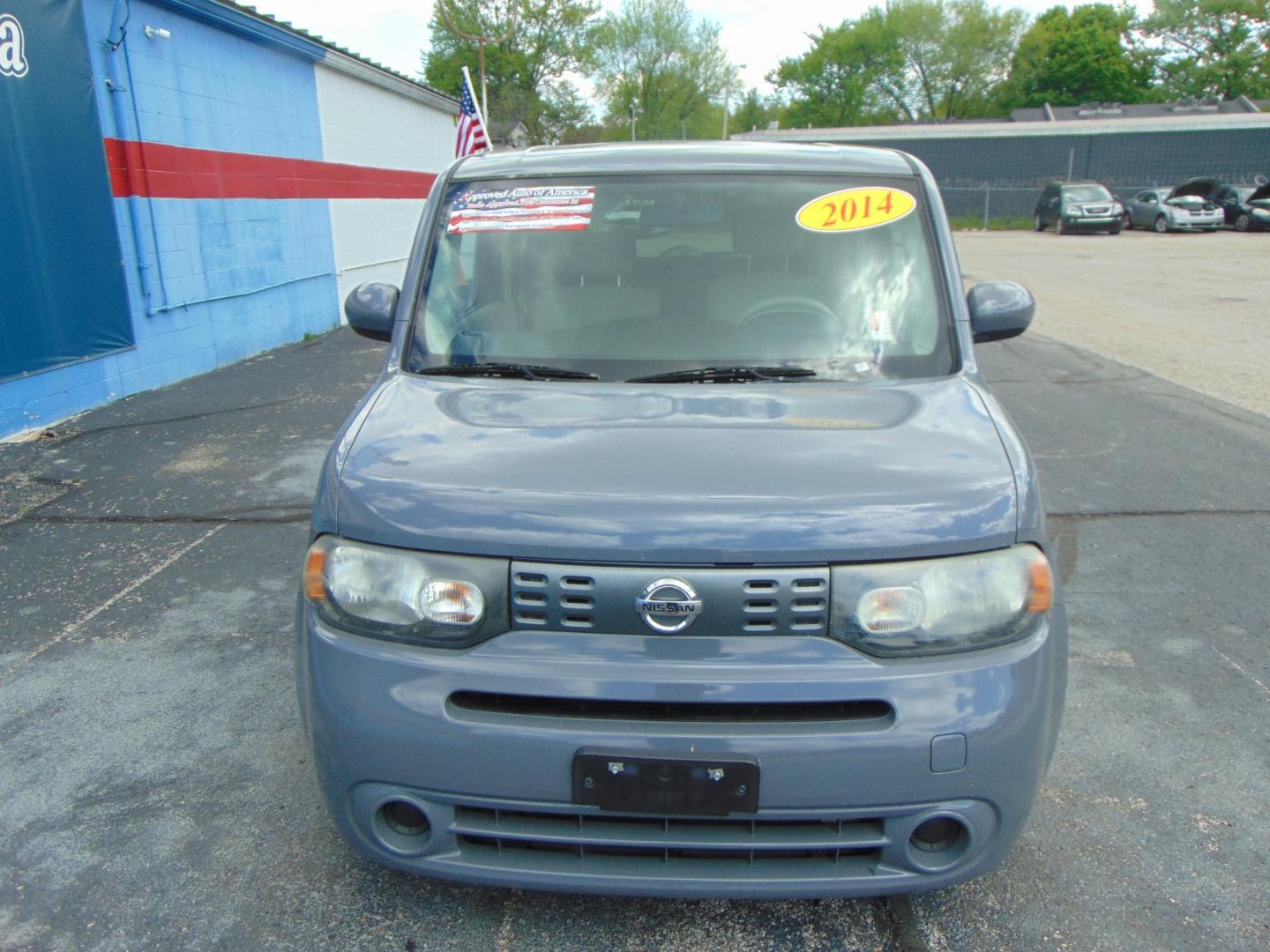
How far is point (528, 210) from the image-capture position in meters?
3.30

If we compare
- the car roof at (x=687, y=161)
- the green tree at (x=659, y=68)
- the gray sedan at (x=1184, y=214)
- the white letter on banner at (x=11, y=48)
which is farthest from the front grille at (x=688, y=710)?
the green tree at (x=659, y=68)

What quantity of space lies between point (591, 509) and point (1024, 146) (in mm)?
46292

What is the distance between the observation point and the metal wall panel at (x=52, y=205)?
7.49m

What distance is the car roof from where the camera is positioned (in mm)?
3342

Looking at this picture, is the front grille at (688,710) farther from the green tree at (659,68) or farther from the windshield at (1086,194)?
the green tree at (659,68)

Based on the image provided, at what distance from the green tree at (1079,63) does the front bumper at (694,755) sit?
85226 mm

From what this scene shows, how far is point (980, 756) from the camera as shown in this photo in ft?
6.75

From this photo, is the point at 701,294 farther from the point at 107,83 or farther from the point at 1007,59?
the point at 1007,59

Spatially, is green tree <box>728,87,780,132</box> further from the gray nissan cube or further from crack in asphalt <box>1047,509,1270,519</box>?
the gray nissan cube

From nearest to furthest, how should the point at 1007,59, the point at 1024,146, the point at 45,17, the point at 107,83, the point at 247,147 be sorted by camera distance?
the point at 45,17 → the point at 107,83 → the point at 247,147 → the point at 1024,146 → the point at 1007,59

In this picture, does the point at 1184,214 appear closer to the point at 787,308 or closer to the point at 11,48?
the point at 11,48

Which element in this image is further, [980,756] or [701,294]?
[701,294]

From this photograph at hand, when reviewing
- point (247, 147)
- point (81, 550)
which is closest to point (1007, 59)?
point (247, 147)

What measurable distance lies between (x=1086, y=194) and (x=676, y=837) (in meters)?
34.0
